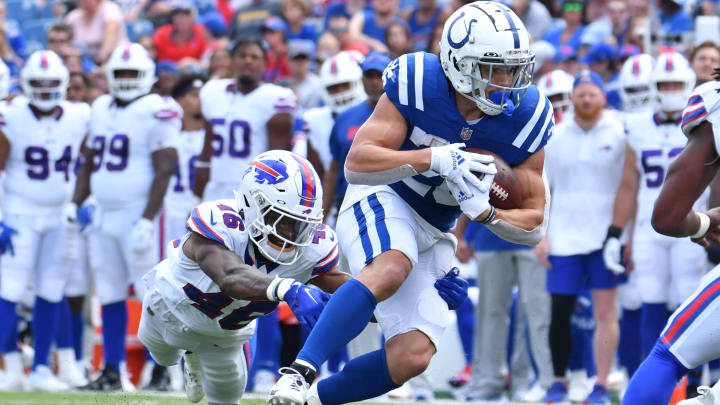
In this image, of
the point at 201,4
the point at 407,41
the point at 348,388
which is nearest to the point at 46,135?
the point at 407,41

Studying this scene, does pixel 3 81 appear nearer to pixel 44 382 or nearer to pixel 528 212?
pixel 44 382

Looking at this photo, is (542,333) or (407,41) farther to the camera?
(407,41)

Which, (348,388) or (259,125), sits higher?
(259,125)

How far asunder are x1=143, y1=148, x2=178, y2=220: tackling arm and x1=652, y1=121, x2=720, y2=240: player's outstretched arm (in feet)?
13.9

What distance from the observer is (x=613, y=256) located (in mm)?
7074

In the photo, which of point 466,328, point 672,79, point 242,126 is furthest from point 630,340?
point 242,126

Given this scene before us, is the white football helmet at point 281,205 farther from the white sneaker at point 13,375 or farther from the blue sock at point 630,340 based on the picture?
the white sneaker at point 13,375

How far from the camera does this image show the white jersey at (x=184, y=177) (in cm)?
851

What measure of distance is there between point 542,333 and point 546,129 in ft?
10.1

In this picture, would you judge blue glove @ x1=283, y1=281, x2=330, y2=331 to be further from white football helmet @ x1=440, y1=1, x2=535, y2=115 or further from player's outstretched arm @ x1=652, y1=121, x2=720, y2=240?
player's outstretched arm @ x1=652, y1=121, x2=720, y2=240

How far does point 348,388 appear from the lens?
15.1 ft

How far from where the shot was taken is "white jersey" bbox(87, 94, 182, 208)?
7.79 m

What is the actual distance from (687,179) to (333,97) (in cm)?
432

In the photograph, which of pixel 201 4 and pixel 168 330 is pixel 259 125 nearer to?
pixel 168 330
